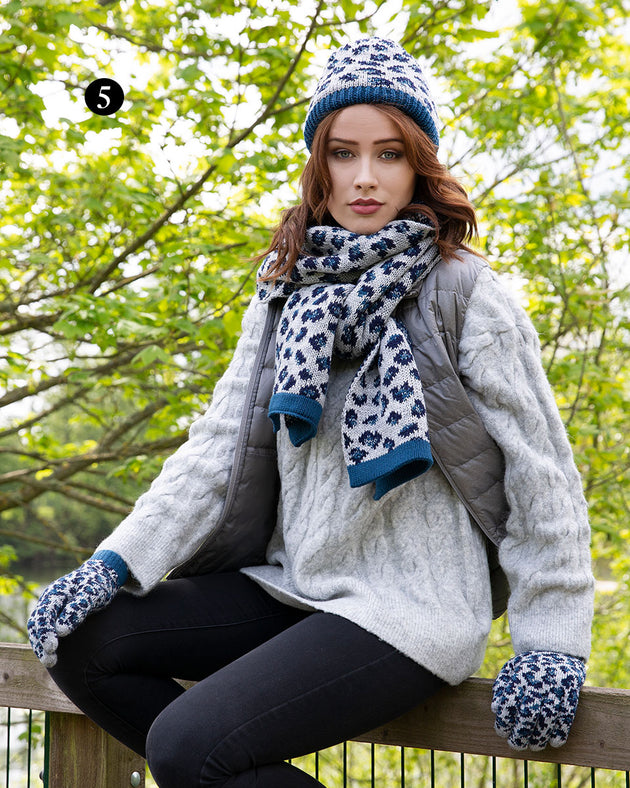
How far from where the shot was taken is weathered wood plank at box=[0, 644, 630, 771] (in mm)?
1264

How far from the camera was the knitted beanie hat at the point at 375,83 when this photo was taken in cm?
161

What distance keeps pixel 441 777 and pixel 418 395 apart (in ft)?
18.3

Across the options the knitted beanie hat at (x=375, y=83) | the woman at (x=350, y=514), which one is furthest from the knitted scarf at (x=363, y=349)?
the knitted beanie hat at (x=375, y=83)

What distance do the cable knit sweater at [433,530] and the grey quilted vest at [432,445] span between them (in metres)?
0.03

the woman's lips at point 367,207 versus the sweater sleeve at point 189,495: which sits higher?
the woman's lips at point 367,207

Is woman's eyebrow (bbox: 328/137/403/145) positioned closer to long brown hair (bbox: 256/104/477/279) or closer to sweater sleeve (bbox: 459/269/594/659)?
long brown hair (bbox: 256/104/477/279)

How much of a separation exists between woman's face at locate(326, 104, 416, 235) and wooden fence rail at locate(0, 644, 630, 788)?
885 millimetres

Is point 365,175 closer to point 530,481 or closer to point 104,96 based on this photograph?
point 530,481

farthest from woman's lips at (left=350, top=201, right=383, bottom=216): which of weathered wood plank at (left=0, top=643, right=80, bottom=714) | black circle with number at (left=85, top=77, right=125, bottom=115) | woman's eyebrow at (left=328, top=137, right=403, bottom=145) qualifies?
black circle with number at (left=85, top=77, right=125, bottom=115)

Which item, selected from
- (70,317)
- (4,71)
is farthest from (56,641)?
(4,71)

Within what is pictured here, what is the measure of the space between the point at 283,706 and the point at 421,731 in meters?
0.31

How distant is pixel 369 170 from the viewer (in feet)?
5.31

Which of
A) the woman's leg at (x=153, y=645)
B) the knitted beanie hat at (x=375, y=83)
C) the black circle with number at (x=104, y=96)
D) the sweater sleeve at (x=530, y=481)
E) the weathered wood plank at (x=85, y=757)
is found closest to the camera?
the sweater sleeve at (x=530, y=481)

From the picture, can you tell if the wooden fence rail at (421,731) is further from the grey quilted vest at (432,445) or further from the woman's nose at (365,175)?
the woman's nose at (365,175)
